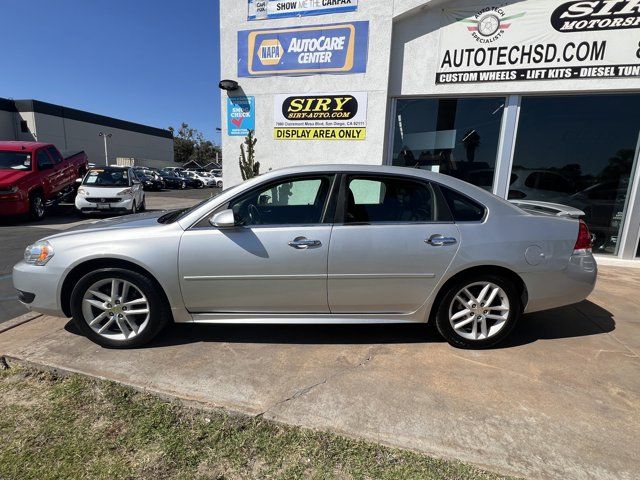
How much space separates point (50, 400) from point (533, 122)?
7.68 metres

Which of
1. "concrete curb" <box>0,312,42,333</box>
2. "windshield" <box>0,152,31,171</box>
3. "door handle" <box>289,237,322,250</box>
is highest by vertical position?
"windshield" <box>0,152,31,171</box>

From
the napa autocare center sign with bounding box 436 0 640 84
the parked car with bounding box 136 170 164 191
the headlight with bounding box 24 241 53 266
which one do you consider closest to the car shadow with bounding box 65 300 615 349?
the headlight with bounding box 24 241 53 266

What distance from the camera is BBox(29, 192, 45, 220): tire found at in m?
9.83

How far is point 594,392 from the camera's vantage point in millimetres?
2629

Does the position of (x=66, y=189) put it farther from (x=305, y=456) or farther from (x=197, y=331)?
(x=305, y=456)

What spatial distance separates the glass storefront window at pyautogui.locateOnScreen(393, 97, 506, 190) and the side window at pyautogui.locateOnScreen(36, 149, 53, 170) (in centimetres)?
1006

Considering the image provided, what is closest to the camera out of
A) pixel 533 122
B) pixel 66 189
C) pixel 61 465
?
pixel 61 465

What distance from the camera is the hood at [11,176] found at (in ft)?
30.2

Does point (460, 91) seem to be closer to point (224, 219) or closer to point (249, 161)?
point (249, 161)

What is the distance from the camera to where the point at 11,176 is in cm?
941

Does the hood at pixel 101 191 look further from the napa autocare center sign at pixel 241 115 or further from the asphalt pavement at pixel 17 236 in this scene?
the napa autocare center sign at pixel 241 115

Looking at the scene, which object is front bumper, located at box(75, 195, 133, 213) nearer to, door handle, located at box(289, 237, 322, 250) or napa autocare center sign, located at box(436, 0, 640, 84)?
napa autocare center sign, located at box(436, 0, 640, 84)

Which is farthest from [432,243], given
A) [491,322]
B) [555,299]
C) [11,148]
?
[11,148]

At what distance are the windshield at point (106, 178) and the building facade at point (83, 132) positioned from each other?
2955 centimetres
